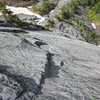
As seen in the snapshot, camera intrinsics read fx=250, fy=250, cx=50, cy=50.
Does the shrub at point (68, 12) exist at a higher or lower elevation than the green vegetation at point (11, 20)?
lower

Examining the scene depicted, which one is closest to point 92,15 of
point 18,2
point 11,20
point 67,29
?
point 67,29

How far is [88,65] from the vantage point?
1964 centimetres

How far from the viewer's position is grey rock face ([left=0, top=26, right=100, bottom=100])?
1312 cm

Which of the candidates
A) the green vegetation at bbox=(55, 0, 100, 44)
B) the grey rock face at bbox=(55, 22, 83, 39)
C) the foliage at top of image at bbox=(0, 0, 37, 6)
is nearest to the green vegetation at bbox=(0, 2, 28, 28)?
the grey rock face at bbox=(55, 22, 83, 39)

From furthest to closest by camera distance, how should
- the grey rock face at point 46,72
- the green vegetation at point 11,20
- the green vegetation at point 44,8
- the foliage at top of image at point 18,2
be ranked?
the foliage at top of image at point 18,2
the green vegetation at point 44,8
the green vegetation at point 11,20
the grey rock face at point 46,72

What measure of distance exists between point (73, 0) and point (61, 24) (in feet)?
99.2

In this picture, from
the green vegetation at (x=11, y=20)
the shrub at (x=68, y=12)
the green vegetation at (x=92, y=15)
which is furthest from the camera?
the green vegetation at (x=92, y=15)

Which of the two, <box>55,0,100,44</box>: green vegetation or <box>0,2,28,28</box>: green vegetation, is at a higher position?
<box>0,2,28,28</box>: green vegetation

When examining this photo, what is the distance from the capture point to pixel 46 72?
16281mm

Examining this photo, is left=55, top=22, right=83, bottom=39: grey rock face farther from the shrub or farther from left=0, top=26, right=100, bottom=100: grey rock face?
left=0, top=26, right=100, bottom=100: grey rock face

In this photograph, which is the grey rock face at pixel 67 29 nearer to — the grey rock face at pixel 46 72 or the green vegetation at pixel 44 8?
the green vegetation at pixel 44 8

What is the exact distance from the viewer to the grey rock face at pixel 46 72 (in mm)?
13125

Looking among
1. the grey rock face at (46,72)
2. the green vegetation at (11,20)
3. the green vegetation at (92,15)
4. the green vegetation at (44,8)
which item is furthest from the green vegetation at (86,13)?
the grey rock face at (46,72)

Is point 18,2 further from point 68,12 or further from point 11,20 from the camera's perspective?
point 11,20
